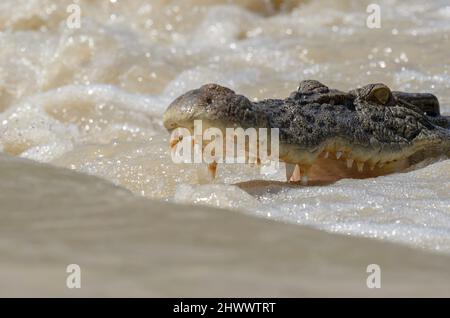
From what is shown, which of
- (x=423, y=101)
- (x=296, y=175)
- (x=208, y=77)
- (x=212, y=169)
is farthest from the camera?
(x=208, y=77)

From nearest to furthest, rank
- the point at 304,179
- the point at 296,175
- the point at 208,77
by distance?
the point at 304,179
the point at 296,175
the point at 208,77

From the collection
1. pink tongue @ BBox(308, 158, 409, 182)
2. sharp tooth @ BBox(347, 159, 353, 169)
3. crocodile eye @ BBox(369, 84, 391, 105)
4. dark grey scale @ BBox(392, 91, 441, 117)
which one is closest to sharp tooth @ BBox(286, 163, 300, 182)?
pink tongue @ BBox(308, 158, 409, 182)

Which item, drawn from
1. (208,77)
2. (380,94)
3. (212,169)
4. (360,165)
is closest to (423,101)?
(380,94)

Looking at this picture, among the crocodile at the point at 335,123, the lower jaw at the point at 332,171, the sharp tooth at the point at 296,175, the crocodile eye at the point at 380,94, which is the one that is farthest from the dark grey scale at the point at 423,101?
the sharp tooth at the point at 296,175

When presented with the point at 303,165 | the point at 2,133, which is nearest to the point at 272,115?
the point at 303,165

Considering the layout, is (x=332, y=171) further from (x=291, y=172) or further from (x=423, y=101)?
(x=423, y=101)

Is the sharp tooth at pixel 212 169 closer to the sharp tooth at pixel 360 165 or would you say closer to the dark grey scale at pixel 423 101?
the sharp tooth at pixel 360 165
